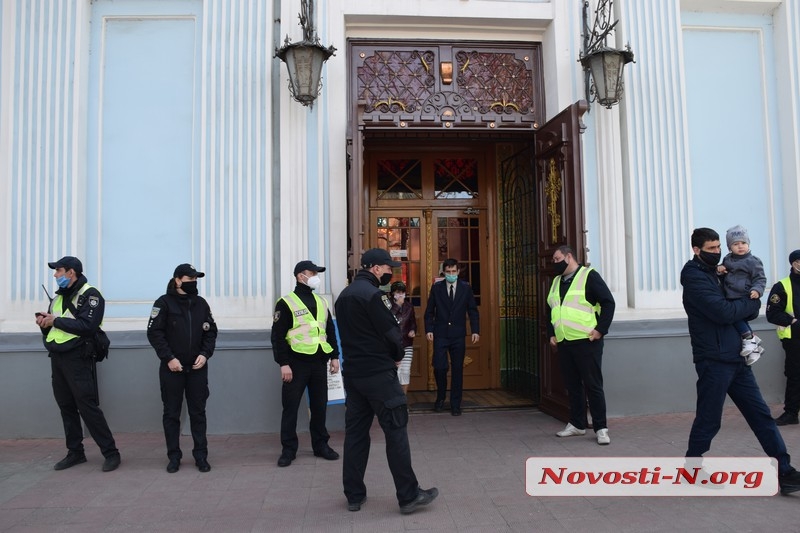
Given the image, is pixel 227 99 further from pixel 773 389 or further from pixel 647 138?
pixel 773 389

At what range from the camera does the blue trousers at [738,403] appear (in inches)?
169

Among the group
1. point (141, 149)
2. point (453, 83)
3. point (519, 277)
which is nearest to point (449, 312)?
point (519, 277)

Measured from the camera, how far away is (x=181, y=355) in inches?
212

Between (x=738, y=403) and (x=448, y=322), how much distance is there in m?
3.72

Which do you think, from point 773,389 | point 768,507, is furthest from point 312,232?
point 773,389

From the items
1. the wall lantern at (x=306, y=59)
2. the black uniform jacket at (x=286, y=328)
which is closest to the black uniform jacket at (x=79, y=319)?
the black uniform jacket at (x=286, y=328)

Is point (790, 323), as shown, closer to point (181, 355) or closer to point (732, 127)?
point (732, 127)

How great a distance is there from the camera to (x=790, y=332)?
21.3 ft

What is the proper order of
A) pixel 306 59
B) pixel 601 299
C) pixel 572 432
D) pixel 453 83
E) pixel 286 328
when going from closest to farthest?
pixel 286 328, pixel 601 299, pixel 572 432, pixel 306 59, pixel 453 83

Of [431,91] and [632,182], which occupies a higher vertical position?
[431,91]

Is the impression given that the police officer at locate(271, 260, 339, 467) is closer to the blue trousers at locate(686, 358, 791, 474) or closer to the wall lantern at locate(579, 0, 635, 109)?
the blue trousers at locate(686, 358, 791, 474)

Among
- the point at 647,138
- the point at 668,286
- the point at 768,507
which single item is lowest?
the point at 768,507

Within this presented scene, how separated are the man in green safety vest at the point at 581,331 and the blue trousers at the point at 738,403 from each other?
4.85 ft

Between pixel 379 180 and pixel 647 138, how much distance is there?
3.69 metres
